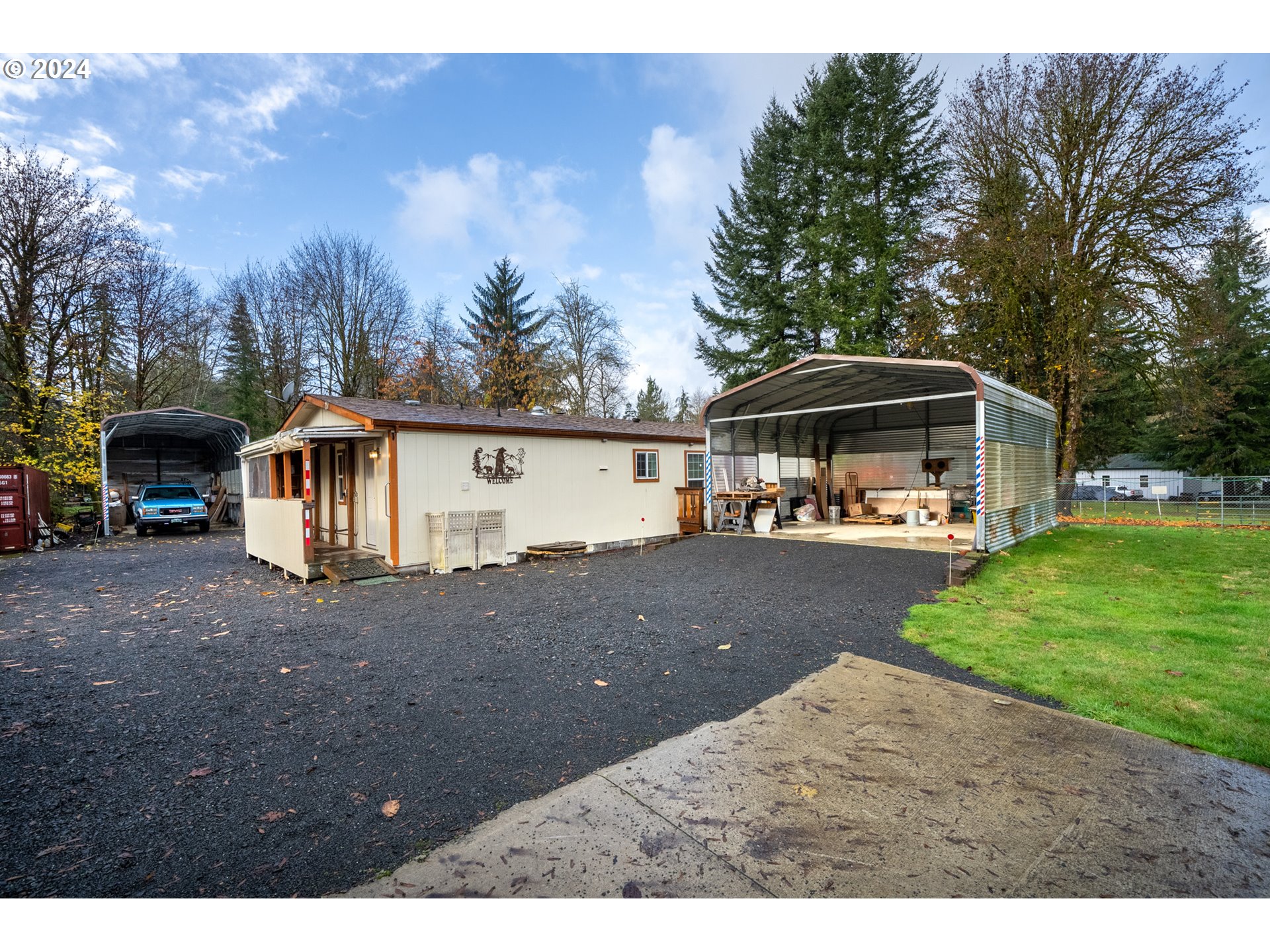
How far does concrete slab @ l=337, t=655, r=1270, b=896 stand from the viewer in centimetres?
205

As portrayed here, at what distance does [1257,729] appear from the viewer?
329cm

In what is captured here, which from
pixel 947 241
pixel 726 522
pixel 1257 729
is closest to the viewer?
pixel 1257 729

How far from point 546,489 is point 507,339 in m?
17.6

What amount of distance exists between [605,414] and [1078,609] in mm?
24145

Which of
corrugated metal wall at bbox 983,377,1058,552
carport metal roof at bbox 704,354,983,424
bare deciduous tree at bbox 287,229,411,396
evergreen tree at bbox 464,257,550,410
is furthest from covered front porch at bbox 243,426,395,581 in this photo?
evergreen tree at bbox 464,257,550,410

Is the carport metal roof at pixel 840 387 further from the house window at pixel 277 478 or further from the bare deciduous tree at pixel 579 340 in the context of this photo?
the bare deciduous tree at pixel 579 340

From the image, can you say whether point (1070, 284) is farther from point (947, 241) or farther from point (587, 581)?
point (587, 581)

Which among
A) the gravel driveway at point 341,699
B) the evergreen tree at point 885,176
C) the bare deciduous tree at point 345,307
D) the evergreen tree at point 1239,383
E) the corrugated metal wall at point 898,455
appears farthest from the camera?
the bare deciduous tree at point 345,307

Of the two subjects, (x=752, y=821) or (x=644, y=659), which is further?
(x=644, y=659)

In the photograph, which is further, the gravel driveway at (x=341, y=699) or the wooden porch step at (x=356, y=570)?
the wooden porch step at (x=356, y=570)

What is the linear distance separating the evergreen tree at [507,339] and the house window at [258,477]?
43.6 ft

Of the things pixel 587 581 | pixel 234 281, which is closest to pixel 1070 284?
pixel 587 581

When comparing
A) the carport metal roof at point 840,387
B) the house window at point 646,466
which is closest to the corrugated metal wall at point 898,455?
the carport metal roof at point 840,387

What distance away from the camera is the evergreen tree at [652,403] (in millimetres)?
39812
